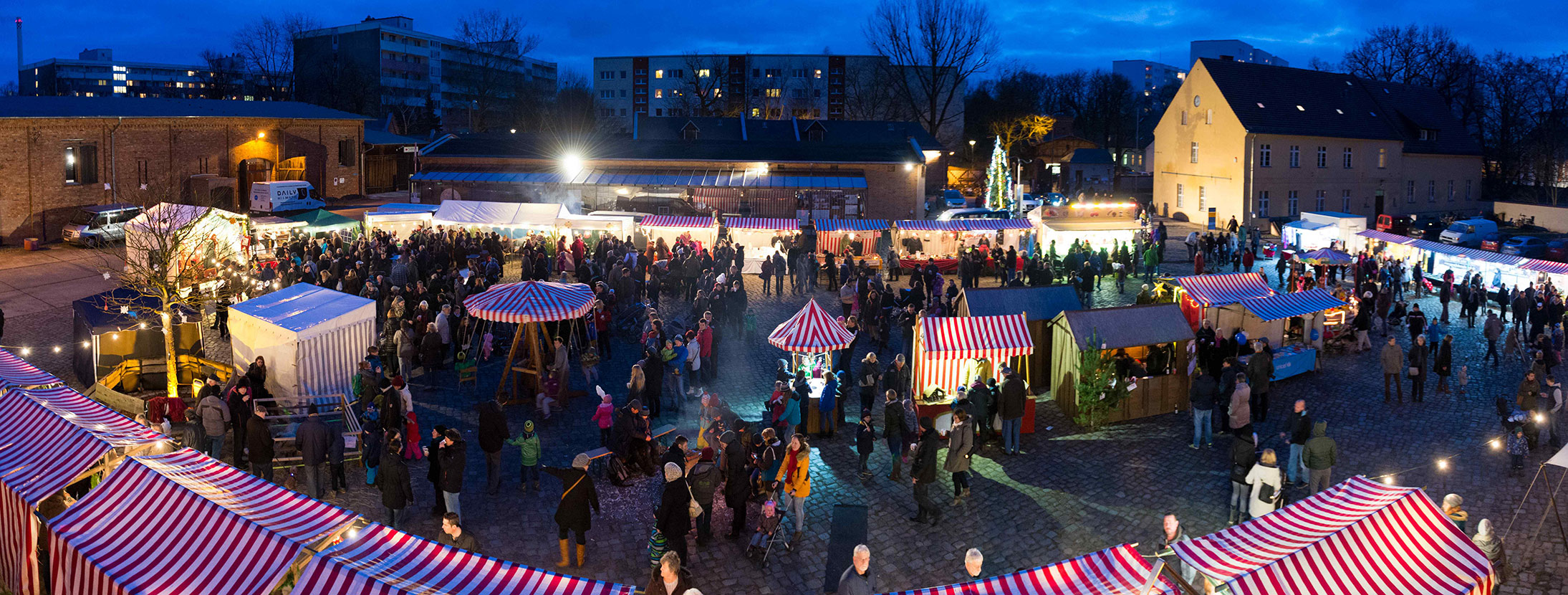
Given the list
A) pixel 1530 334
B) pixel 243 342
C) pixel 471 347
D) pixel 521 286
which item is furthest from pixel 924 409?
pixel 1530 334

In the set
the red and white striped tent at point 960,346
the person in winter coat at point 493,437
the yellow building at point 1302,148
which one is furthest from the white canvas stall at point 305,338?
the yellow building at point 1302,148

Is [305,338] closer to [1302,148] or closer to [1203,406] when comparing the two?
[1203,406]

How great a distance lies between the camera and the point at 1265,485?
9.99 metres

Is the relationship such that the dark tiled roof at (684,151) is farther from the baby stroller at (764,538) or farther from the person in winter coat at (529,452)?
the baby stroller at (764,538)

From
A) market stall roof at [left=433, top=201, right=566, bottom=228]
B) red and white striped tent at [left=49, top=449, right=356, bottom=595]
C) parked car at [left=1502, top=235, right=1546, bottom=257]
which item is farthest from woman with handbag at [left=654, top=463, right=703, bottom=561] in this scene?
parked car at [left=1502, top=235, right=1546, bottom=257]

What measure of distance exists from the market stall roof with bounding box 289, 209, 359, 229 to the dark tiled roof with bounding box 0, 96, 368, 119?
1055cm

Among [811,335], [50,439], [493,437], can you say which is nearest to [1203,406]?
[811,335]

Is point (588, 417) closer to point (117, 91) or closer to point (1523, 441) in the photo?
point (1523, 441)

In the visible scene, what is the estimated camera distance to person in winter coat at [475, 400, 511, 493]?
1094 centimetres

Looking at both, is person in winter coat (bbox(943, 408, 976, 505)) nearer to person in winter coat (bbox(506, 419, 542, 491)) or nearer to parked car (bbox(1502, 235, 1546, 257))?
person in winter coat (bbox(506, 419, 542, 491))

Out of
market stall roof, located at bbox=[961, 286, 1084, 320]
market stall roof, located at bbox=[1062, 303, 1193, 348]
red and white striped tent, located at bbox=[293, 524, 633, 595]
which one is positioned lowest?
red and white striped tent, located at bbox=[293, 524, 633, 595]

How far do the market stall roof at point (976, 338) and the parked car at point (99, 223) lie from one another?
2650 centimetres

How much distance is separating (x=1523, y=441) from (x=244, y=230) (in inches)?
1029

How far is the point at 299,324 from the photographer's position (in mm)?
13867
